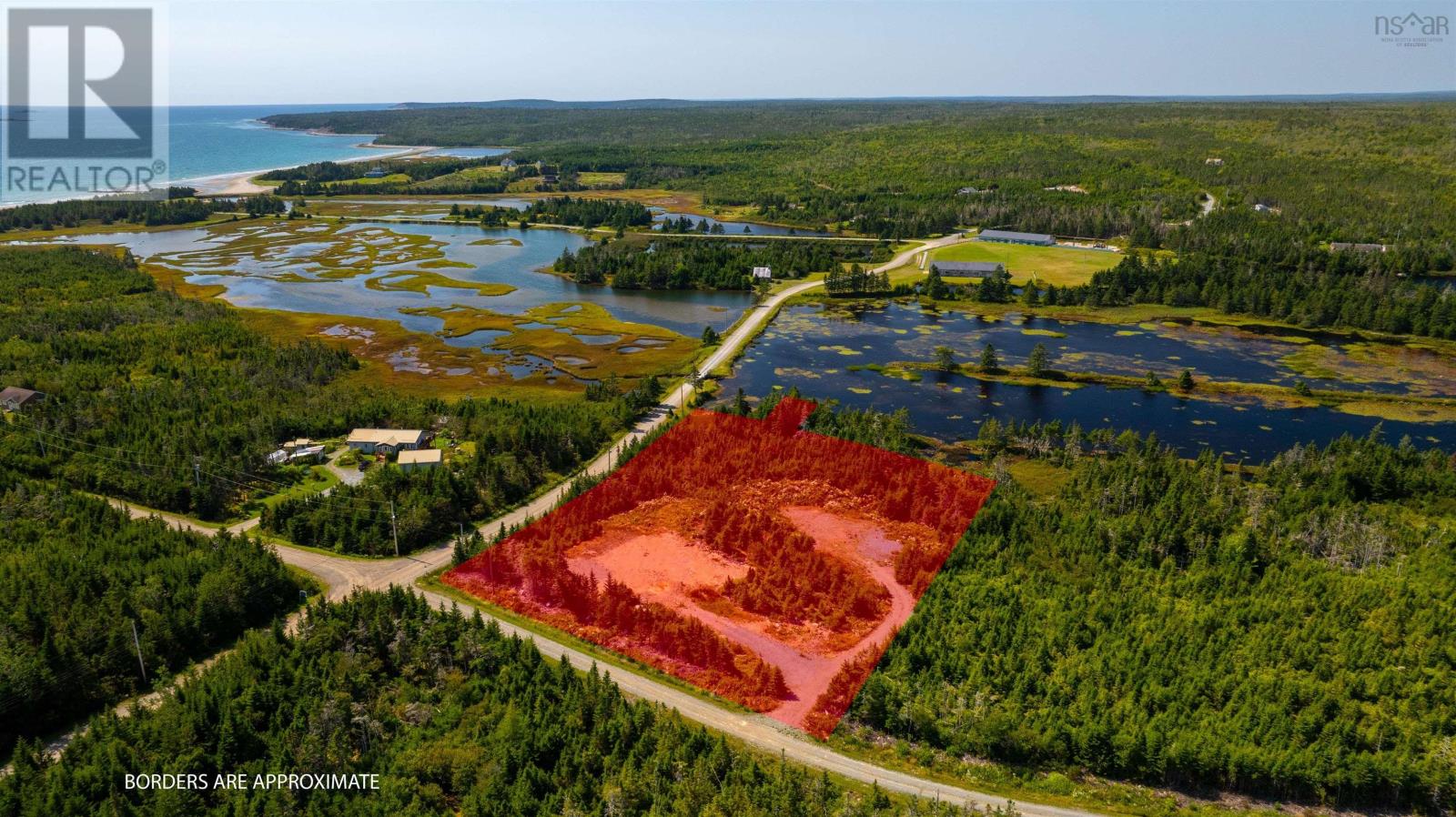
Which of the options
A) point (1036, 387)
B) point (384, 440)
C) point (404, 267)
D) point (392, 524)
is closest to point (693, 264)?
point (404, 267)

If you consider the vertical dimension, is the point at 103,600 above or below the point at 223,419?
below

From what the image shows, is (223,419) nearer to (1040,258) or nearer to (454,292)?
(454,292)

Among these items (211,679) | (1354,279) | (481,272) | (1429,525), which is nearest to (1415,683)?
(1429,525)

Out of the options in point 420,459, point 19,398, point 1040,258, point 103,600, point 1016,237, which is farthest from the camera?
point 1016,237

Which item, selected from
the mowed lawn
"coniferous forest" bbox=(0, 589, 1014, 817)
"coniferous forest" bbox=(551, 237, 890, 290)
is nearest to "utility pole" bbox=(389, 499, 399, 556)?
"coniferous forest" bbox=(0, 589, 1014, 817)

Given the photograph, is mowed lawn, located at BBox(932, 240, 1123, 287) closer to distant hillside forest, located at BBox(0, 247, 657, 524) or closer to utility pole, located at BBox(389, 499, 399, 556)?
distant hillside forest, located at BBox(0, 247, 657, 524)

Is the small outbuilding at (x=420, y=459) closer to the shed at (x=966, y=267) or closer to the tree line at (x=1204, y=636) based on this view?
the tree line at (x=1204, y=636)
